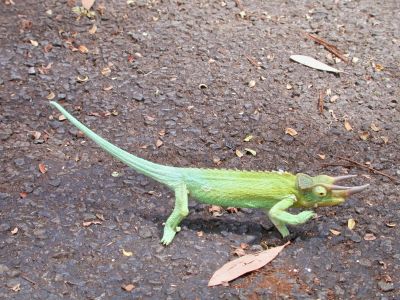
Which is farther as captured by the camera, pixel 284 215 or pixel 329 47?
pixel 329 47

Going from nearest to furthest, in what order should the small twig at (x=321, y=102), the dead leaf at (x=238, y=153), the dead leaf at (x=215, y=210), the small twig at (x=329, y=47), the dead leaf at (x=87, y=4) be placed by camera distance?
the dead leaf at (x=215, y=210) → the dead leaf at (x=238, y=153) → the small twig at (x=321, y=102) → the small twig at (x=329, y=47) → the dead leaf at (x=87, y=4)

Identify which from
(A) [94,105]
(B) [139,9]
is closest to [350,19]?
(B) [139,9]

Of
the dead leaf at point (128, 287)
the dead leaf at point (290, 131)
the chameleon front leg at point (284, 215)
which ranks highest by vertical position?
the chameleon front leg at point (284, 215)

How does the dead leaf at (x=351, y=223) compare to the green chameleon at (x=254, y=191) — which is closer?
the green chameleon at (x=254, y=191)

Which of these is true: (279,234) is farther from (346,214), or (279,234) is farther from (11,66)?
(11,66)

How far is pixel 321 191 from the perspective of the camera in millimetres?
3188

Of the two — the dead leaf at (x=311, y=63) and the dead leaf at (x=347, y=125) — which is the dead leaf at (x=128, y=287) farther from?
the dead leaf at (x=311, y=63)

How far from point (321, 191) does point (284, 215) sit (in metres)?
0.22

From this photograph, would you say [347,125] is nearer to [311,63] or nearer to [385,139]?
[385,139]

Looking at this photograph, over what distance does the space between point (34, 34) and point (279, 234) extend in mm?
2715

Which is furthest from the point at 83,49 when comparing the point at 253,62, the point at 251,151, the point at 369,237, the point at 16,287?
the point at 369,237

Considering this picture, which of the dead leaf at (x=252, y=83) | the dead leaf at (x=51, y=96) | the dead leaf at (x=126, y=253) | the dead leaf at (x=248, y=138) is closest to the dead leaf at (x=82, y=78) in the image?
the dead leaf at (x=51, y=96)

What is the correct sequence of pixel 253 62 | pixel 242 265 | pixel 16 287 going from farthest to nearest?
pixel 253 62 < pixel 242 265 < pixel 16 287

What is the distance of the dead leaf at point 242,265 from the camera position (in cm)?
306
